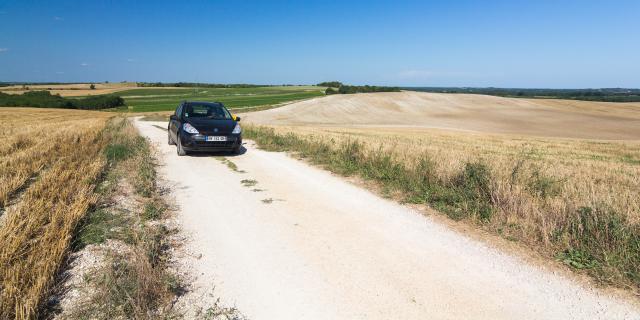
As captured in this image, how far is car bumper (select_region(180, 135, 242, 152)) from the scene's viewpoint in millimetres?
11445

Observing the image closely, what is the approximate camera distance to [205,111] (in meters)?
13.0

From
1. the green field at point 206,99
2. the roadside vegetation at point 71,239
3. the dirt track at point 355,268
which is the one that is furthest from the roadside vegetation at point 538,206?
the green field at point 206,99

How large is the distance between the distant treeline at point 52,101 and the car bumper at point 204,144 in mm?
67305

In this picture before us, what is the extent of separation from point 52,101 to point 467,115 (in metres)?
73.2

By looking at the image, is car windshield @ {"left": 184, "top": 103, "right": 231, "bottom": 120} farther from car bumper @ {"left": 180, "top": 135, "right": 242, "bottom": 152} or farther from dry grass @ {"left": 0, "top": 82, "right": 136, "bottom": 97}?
dry grass @ {"left": 0, "top": 82, "right": 136, "bottom": 97}

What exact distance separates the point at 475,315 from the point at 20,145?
51.4ft

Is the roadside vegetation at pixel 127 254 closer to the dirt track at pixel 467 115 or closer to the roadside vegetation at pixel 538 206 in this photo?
the roadside vegetation at pixel 538 206

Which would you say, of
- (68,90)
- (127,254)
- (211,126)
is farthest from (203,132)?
(68,90)

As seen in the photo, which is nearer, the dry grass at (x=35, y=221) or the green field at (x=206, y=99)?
the dry grass at (x=35, y=221)

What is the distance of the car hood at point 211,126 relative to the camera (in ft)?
38.1

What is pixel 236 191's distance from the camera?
738cm

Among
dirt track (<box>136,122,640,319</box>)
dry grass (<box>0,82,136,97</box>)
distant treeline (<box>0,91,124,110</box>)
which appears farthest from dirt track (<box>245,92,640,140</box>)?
dry grass (<box>0,82,136,97</box>)

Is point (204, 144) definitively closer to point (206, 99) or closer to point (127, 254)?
point (127, 254)

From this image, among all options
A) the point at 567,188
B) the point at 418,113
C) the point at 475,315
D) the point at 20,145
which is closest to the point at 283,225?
the point at 475,315
